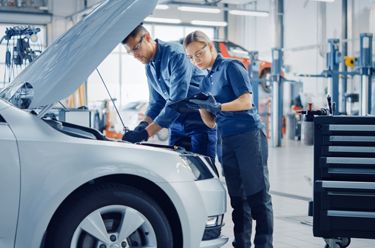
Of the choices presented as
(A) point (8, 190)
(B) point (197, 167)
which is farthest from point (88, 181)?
(B) point (197, 167)

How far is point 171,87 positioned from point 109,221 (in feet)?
3.96

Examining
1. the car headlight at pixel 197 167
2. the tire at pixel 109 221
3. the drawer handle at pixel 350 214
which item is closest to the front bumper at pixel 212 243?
the tire at pixel 109 221

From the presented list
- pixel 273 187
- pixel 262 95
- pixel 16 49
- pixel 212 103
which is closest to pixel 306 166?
pixel 273 187

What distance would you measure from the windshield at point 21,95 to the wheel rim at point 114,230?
2.20 ft

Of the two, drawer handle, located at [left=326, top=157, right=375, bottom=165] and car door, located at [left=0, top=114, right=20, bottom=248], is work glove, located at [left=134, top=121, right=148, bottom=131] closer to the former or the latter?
car door, located at [left=0, top=114, right=20, bottom=248]

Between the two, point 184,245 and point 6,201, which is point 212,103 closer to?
point 184,245

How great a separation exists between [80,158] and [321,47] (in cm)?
1447

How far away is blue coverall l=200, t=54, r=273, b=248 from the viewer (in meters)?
2.65

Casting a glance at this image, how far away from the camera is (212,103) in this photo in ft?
8.27

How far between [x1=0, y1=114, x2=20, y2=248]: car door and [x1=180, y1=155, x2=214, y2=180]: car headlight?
32.1 inches

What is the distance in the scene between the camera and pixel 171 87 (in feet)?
9.84

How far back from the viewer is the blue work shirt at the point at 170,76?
295cm

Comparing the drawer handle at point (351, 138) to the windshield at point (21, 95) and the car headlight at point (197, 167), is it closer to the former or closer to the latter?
the car headlight at point (197, 167)

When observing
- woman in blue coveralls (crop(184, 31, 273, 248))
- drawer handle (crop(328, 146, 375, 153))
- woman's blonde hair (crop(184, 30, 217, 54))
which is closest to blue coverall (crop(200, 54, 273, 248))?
woman in blue coveralls (crop(184, 31, 273, 248))
